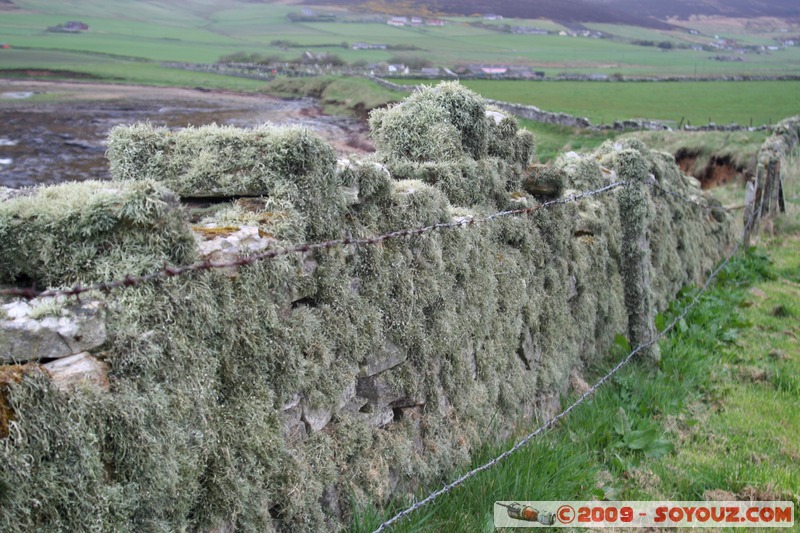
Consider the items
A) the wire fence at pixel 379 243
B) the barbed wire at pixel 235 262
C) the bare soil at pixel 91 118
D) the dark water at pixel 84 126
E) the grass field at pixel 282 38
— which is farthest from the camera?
the grass field at pixel 282 38

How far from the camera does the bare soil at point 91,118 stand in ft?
33.2

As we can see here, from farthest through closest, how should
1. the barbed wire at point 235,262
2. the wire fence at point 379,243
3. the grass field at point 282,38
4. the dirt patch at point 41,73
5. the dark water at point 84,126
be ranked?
the grass field at point 282,38, the dirt patch at point 41,73, the dark water at point 84,126, the wire fence at point 379,243, the barbed wire at point 235,262

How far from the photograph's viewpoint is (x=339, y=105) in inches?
859

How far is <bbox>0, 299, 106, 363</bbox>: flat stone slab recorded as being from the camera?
291 centimetres

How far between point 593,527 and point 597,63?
4282 inches

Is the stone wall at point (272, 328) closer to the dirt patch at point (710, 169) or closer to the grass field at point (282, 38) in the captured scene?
the grass field at point (282, 38)

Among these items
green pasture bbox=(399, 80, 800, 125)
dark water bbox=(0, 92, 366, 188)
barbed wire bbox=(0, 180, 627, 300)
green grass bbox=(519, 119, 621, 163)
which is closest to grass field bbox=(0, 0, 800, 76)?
dark water bbox=(0, 92, 366, 188)

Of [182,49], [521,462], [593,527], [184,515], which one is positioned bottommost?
[593,527]

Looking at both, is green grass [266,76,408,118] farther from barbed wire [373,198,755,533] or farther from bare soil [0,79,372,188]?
barbed wire [373,198,755,533]

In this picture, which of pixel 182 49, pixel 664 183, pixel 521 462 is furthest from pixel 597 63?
pixel 521 462

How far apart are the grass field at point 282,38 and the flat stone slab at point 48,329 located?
52.4 ft

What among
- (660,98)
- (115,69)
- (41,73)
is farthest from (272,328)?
(660,98)

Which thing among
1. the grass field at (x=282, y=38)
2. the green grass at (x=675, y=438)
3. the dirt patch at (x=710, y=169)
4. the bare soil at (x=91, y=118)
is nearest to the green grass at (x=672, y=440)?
the green grass at (x=675, y=438)

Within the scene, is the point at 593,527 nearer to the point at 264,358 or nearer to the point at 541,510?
the point at 541,510
